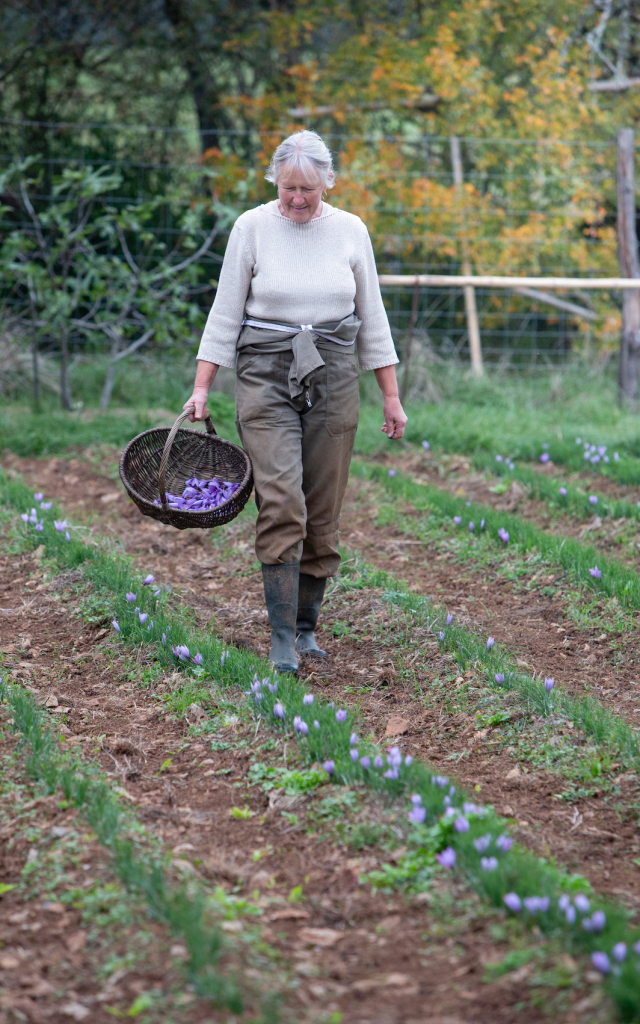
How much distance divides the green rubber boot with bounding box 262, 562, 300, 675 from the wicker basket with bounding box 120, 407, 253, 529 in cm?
29

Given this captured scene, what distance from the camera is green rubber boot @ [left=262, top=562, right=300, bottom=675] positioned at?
11.6 ft

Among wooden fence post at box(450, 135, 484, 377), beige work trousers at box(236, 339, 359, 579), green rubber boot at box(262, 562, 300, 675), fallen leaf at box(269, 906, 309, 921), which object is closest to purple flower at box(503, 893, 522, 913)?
fallen leaf at box(269, 906, 309, 921)

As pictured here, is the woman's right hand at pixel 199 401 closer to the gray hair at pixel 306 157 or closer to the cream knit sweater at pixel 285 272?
the cream knit sweater at pixel 285 272

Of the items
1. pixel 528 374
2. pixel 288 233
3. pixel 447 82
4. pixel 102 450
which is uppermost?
pixel 447 82

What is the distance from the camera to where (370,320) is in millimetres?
3633

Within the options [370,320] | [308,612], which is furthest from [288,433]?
[308,612]

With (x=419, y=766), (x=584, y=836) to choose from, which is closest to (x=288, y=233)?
(x=419, y=766)

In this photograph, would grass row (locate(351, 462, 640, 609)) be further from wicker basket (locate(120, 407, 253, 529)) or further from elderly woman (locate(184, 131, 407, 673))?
wicker basket (locate(120, 407, 253, 529))

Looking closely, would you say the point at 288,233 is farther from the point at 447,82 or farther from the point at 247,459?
the point at 447,82

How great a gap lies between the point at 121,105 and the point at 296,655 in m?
9.34

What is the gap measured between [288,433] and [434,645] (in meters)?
1.07

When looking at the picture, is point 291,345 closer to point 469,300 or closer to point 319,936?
point 319,936

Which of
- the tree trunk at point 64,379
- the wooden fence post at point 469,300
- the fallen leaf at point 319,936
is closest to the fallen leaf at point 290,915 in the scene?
the fallen leaf at point 319,936

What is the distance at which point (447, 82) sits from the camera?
32.9 feet
